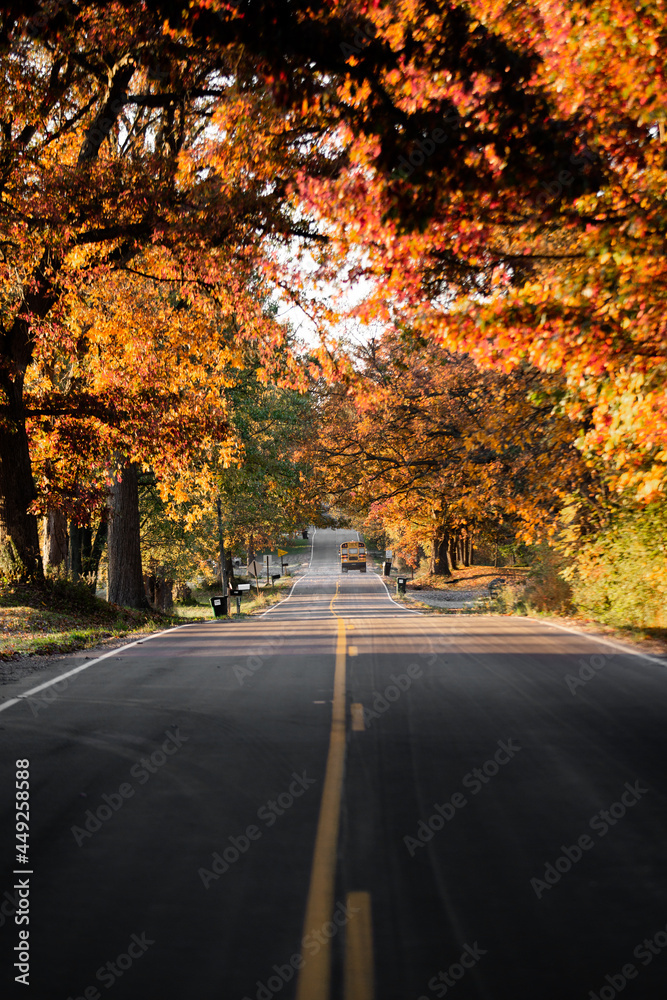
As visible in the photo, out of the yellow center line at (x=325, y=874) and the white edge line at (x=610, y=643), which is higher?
the white edge line at (x=610, y=643)

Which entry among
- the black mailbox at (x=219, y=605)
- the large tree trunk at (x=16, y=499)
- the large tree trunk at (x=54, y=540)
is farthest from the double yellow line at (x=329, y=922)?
the black mailbox at (x=219, y=605)

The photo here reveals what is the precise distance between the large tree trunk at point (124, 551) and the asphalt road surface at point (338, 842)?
1455cm

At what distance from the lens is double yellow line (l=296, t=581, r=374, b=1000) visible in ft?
11.5

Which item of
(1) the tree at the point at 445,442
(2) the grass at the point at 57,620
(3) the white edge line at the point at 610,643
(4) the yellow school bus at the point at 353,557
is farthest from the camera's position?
(4) the yellow school bus at the point at 353,557

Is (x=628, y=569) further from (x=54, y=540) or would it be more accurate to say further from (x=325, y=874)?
(x=54, y=540)

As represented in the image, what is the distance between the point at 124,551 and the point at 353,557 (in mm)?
62347

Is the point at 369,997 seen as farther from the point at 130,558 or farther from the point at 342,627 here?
the point at 130,558

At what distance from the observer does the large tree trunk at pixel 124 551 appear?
24.4 metres

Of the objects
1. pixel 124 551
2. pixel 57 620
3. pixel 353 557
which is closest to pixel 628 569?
pixel 57 620

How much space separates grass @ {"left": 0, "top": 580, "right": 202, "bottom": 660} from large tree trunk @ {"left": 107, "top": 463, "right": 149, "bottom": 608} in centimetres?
160

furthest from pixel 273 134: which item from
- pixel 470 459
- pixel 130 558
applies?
pixel 130 558

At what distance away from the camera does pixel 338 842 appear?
16.6ft

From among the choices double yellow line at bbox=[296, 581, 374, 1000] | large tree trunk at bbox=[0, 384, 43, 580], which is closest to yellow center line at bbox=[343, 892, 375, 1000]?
double yellow line at bbox=[296, 581, 374, 1000]

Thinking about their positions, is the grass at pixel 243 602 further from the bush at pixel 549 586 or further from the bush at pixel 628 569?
the bush at pixel 628 569
